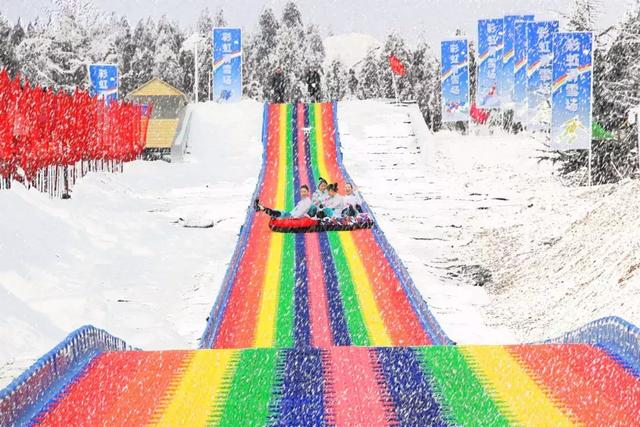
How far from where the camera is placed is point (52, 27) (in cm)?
5322

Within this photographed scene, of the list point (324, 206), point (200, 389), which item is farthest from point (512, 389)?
point (324, 206)

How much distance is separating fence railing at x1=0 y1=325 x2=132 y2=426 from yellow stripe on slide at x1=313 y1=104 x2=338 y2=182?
1353 cm

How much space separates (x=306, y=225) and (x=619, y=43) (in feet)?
32.5

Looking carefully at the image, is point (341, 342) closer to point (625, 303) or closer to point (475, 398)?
point (625, 303)

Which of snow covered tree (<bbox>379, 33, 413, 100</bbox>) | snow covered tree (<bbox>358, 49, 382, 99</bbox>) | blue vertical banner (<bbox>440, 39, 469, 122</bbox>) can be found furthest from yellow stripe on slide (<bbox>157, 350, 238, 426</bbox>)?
snow covered tree (<bbox>358, 49, 382, 99</bbox>)

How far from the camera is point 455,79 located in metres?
27.1

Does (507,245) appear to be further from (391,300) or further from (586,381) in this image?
(586,381)

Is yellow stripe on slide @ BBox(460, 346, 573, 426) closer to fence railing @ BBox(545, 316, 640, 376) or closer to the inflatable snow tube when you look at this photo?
fence railing @ BBox(545, 316, 640, 376)

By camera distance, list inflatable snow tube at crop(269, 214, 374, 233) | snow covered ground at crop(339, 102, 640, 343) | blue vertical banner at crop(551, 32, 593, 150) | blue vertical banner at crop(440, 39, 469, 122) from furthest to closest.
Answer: blue vertical banner at crop(440, 39, 469, 122)
blue vertical banner at crop(551, 32, 593, 150)
inflatable snow tube at crop(269, 214, 374, 233)
snow covered ground at crop(339, 102, 640, 343)

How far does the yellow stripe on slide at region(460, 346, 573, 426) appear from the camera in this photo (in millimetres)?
3963

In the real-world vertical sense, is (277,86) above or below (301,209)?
above

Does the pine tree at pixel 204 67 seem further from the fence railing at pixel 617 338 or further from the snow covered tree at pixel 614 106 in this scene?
the fence railing at pixel 617 338

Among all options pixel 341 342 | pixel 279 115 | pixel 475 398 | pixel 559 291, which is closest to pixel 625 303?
pixel 559 291

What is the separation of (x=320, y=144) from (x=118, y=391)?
57.9 ft
